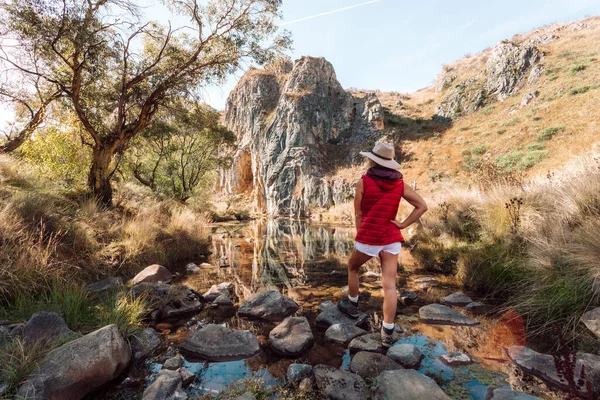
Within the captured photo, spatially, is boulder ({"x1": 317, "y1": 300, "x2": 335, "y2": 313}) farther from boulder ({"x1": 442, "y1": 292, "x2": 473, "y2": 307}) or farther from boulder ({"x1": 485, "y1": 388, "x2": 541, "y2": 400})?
boulder ({"x1": 485, "y1": 388, "x2": 541, "y2": 400})

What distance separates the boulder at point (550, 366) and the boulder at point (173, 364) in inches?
141

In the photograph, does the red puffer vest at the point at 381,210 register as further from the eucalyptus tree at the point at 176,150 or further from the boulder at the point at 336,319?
the eucalyptus tree at the point at 176,150

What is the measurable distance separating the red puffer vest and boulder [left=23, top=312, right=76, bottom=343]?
360 cm

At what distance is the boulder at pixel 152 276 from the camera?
5840 millimetres

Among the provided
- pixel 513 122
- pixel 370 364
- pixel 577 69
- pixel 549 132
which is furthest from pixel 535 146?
pixel 370 364

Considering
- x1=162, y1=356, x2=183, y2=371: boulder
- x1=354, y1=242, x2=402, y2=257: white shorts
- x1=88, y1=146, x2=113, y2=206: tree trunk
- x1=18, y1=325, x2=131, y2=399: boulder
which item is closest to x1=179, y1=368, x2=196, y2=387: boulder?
x1=162, y1=356, x2=183, y2=371: boulder

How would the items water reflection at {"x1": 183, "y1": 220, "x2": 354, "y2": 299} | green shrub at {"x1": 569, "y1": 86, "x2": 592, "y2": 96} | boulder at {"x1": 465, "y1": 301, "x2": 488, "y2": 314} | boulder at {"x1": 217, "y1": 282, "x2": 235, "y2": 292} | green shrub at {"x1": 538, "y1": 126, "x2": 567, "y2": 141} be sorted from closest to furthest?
boulder at {"x1": 465, "y1": 301, "x2": 488, "y2": 314}, boulder at {"x1": 217, "y1": 282, "x2": 235, "y2": 292}, water reflection at {"x1": 183, "y1": 220, "x2": 354, "y2": 299}, green shrub at {"x1": 538, "y1": 126, "x2": 567, "y2": 141}, green shrub at {"x1": 569, "y1": 86, "x2": 592, "y2": 96}

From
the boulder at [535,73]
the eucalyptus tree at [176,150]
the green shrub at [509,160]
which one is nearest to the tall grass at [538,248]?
the eucalyptus tree at [176,150]

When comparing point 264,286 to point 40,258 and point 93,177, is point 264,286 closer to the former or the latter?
→ point 40,258

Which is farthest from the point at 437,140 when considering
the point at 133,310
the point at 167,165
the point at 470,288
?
the point at 133,310

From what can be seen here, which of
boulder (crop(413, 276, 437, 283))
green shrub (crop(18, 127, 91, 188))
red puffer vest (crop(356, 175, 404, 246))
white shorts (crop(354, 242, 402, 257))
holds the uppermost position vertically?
green shrub (crop(18, 127, 91, 188))

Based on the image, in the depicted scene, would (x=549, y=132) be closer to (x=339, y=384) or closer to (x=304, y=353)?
(x=304, y=353)

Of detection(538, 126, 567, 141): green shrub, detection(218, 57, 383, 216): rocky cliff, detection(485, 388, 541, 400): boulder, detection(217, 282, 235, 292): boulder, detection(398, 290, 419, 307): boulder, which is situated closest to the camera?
detection(485, 388, 541, 400): boulder

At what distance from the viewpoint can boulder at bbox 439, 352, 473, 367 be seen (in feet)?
10.2
